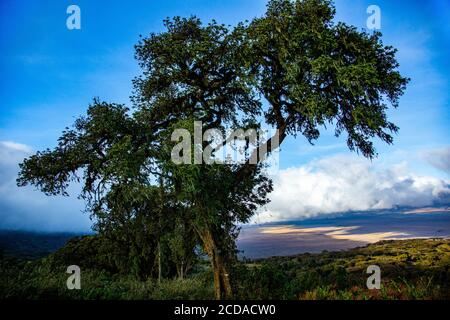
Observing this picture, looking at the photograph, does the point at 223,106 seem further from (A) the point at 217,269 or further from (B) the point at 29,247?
(B) the point at 29,247

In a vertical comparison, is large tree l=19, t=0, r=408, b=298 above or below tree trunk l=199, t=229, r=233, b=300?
above

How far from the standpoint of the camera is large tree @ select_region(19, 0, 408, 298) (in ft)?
48.8

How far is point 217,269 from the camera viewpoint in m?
16.7

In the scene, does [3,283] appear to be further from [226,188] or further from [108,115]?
[226,188]

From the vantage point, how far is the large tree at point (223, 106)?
48.8 feet

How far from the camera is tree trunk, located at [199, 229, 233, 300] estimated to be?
16.4 m

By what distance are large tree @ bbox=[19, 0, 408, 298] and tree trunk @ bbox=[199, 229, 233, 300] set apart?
0.05 metres

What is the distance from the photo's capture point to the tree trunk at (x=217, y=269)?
A: 645 inches

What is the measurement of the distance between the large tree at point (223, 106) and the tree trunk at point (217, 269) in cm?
5

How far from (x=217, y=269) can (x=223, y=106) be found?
28.1ft

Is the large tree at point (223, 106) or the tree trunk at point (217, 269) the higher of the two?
the large tree at point (223, 106)
